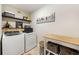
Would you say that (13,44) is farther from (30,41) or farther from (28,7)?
(28,7)

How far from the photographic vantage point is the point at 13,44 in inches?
44.6

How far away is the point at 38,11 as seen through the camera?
43.6 inches

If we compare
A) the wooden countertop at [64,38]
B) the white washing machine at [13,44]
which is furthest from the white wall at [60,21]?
the white washing machine at [13,44]

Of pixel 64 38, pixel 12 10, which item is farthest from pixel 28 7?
pixel 64 38

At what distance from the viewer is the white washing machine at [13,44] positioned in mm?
1066

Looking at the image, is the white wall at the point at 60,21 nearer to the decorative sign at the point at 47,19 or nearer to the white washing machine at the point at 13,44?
the decorative sign at the point at 47,19

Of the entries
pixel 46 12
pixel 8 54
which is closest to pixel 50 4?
pixel 46 12

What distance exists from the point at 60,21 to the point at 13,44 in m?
0.76

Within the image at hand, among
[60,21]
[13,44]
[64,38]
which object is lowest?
[13,44]

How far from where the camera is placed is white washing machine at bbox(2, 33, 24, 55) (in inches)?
41.9

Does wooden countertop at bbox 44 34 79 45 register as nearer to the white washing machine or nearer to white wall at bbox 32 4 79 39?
white wall at bbox 32 4 79 39

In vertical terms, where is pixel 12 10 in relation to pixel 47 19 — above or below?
above

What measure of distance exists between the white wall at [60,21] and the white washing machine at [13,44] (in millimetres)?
291

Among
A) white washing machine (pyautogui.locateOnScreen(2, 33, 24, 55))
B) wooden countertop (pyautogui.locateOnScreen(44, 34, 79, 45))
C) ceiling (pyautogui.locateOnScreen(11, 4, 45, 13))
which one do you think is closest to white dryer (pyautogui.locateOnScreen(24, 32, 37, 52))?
white washing machine (pyautogui.locateOnScreen(2, 33, 24, 55))
